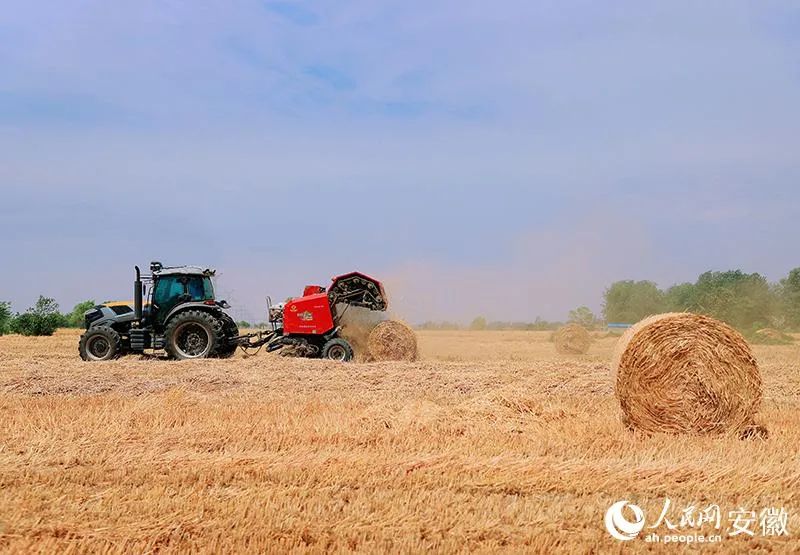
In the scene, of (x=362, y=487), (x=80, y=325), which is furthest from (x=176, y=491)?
(x=80, y=325)

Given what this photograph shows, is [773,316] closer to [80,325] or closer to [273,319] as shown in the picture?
[273,319]

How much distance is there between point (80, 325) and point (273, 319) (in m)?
32.5

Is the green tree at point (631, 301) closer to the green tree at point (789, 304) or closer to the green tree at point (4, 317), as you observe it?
the green tree at point (789, 304)

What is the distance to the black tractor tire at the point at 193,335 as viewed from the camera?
14250 millimetres

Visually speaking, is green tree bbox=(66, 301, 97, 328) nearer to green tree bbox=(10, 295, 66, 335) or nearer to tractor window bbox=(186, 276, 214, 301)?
green tree bbox=(10, 295, 66, 335)

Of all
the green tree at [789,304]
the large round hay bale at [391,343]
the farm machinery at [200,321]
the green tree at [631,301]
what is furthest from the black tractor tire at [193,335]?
the green tree at [631,301]

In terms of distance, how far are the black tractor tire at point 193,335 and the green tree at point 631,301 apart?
104ft

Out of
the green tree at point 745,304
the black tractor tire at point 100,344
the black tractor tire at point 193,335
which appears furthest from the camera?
the green tree at point 745,304

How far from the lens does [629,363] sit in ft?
25.9

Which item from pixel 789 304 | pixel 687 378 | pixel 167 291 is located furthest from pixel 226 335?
pixel 789 304

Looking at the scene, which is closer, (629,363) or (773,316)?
(629,363)

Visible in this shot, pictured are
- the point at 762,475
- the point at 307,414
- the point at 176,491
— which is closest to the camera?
the point at 176,491

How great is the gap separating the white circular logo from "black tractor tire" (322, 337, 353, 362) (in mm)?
10013

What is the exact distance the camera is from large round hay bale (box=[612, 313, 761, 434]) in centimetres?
759
